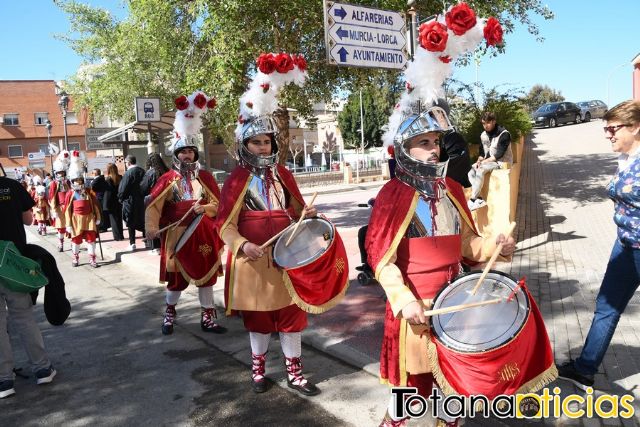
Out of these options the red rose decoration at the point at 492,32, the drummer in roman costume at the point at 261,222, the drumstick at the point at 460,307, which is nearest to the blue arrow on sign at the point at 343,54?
the drummer in roman costume at the point at 261,222

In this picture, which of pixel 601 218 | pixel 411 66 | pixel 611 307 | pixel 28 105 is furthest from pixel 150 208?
pixel 28 105

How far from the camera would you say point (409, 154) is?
274cm

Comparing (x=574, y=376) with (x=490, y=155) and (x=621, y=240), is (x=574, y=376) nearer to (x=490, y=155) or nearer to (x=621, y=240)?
(x=621, y=240)

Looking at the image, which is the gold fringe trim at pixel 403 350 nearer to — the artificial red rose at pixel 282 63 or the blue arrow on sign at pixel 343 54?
the artificial red rose at pixel 282 63

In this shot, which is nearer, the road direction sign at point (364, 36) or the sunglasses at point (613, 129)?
the sunglasses at point (613, 129)

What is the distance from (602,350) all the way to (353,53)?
332cm

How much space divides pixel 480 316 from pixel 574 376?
1.70 meters

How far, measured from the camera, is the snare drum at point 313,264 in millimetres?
3590

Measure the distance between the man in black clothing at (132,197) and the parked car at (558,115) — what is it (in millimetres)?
27025

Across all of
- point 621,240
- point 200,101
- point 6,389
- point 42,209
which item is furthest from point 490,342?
point 42,209

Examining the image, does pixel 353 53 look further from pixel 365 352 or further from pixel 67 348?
pixel 67 348

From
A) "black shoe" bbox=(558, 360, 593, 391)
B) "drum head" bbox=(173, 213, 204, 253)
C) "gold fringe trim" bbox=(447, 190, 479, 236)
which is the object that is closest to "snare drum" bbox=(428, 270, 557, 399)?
"gold fringe trim" bbox=(447, 190, 479, 236)

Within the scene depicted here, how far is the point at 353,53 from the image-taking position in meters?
5.00

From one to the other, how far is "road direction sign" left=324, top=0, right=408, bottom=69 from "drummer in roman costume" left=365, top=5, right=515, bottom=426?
2.22 meters
